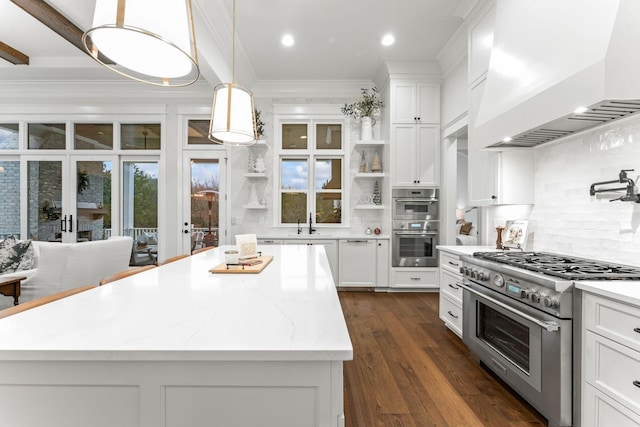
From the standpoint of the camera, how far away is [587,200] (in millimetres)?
2115

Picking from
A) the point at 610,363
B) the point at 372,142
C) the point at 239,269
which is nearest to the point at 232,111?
the point at 239,269

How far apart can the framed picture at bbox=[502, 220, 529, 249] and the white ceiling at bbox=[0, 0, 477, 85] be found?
7.13 feet

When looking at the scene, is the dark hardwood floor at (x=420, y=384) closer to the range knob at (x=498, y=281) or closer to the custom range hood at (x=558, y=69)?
the range knob at (x=498, y=281)

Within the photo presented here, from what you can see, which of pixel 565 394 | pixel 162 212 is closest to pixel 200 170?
pixel 162 212

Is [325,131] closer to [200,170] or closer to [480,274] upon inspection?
[200,170]

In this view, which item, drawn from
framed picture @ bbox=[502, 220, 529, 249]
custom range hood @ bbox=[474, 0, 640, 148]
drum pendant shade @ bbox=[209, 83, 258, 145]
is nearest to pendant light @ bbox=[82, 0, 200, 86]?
drum pendant shade @ bbox=[209, 83, 258, 145]

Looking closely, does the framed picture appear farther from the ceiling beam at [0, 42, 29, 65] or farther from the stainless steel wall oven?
the ceiling beam at [0, 42, 29, 65]

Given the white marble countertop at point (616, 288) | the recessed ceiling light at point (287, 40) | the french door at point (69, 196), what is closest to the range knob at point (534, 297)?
the white marble countertop at point (616, 288)

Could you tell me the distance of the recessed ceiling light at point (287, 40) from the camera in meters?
3.82

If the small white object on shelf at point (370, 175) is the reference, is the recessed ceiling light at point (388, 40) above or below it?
above

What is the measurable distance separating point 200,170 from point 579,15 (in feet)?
16.2

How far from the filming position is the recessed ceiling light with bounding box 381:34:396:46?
384cm

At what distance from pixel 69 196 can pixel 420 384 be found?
581 centimetres

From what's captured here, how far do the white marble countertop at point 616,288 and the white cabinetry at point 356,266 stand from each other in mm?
3213
